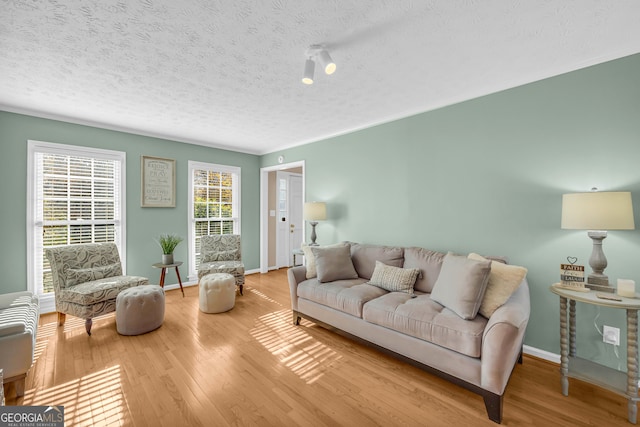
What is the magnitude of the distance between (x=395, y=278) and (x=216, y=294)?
2222mm

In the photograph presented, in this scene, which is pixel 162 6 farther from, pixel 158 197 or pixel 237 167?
pixel 237 167

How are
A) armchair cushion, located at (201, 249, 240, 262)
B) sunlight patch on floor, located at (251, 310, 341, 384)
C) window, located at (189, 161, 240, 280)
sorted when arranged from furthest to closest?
window, located at (189, 161, 240, 280)
armchair cushion, located at (201, 249, 240, 262)
sunlight patch on floor, located at (251, 310, 341, 384)

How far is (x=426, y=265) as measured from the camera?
284cm

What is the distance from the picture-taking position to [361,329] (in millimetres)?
2547

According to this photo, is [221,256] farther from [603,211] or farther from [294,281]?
[603,211]

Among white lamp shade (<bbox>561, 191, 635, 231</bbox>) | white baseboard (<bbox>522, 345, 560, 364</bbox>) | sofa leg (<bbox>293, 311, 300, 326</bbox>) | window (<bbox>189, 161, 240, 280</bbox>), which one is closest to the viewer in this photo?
white lamp shade (<bbox>561, 191, 635, 231</bbox>)

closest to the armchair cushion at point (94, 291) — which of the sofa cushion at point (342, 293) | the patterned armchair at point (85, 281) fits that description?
the patterned armchair at point (85, 281)

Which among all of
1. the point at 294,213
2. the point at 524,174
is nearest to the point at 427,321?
the point at 524,174

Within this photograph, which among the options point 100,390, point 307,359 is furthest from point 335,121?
point 100,390

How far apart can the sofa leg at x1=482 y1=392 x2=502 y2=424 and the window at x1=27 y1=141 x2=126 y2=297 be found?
15.3ft

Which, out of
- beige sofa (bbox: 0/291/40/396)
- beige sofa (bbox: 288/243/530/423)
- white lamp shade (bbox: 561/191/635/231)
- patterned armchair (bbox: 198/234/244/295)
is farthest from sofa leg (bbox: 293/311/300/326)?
white lamp shade (bbox: 561/191/635/231)

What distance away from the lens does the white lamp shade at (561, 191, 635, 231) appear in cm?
183

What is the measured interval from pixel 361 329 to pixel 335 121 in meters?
2.66

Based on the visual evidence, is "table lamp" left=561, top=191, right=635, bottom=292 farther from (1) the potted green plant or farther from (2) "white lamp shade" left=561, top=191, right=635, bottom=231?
(1) the potted green plant
